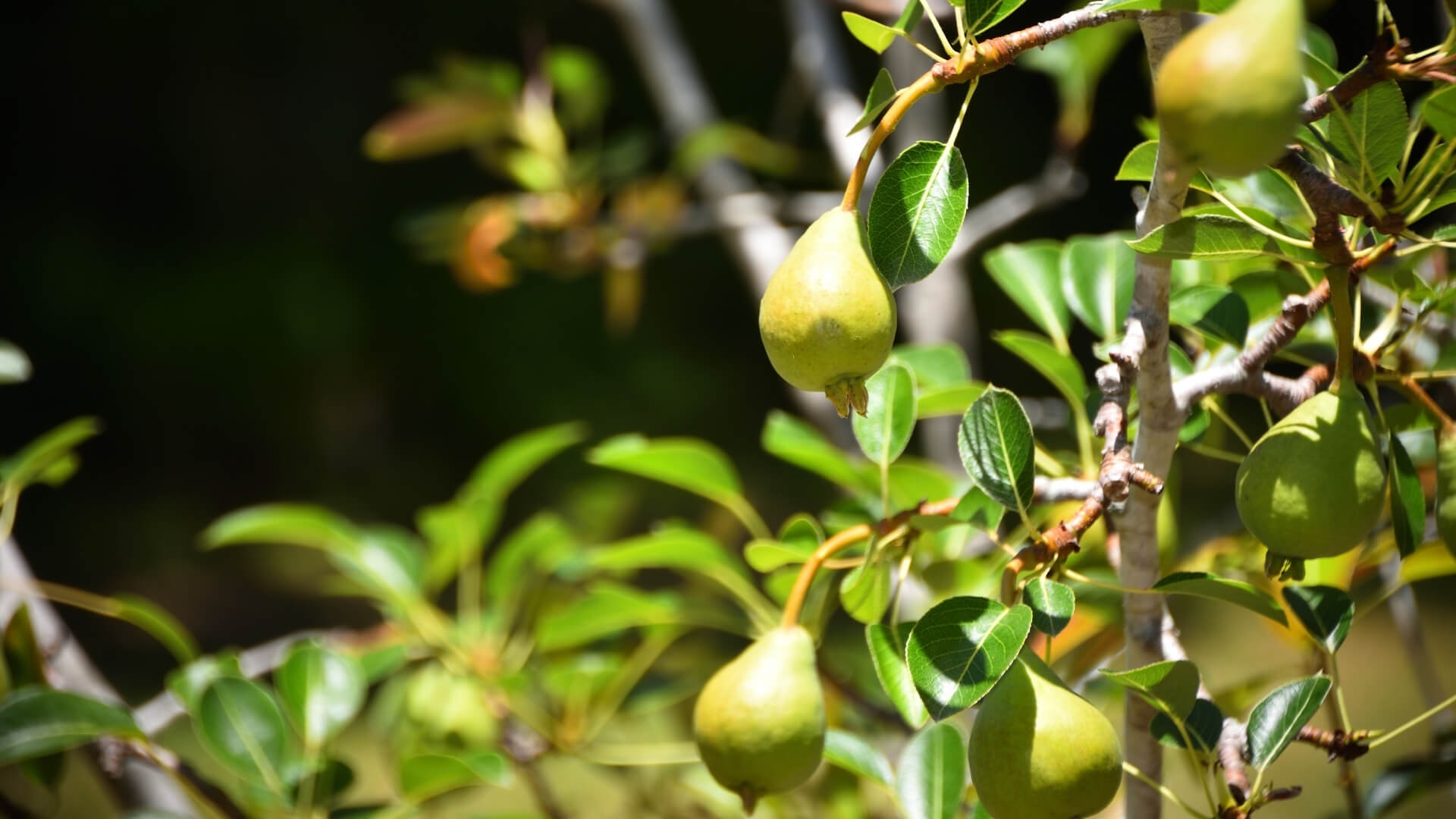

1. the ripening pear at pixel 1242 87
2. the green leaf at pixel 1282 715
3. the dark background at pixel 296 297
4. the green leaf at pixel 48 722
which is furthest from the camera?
the dark background at pixel 296 297

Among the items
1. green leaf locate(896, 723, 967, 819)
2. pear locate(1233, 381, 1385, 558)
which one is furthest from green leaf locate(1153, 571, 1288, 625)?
green leaf locate(896, 723, 967, 819)

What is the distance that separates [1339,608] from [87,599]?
564 millimetres

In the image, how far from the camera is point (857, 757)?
15.8 inches

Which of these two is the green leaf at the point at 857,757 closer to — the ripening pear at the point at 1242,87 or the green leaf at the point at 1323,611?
the green leaf at the point at 1323,611

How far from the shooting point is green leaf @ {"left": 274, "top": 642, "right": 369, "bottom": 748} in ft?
1.58

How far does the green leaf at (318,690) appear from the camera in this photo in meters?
0.48

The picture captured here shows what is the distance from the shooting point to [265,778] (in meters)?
0.46

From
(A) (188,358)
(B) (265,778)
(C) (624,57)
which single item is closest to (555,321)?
(C) (624,57)

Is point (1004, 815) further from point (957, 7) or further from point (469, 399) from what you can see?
point (469, 399)

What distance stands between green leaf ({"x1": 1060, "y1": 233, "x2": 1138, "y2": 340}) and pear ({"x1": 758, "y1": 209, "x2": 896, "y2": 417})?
7.9 inches

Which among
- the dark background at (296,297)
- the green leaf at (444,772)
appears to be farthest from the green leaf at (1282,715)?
the dark background at (296,297)

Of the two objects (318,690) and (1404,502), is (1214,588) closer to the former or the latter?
(1404,502)

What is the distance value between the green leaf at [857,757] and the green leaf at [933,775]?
18 mm

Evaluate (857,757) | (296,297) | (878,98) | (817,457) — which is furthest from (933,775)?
(296,297)
